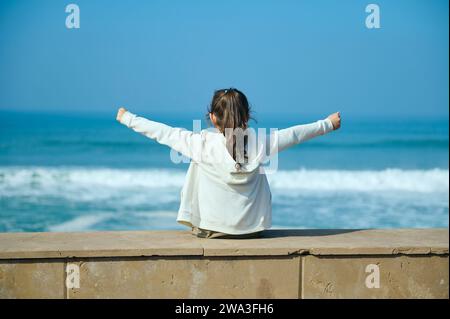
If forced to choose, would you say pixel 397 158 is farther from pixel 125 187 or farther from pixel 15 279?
pixel 15 279

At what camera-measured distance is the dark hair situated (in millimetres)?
4016

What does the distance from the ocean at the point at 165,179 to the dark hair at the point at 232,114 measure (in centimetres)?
812

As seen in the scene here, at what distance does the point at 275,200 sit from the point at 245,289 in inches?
461

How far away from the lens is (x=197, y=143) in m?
4.06

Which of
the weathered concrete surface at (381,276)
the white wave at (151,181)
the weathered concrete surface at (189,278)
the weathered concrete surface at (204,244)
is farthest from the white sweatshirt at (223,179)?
the white wave at (151,181)

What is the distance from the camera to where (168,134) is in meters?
4.00

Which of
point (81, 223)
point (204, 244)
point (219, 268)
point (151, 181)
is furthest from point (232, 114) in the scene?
point (151, 181)

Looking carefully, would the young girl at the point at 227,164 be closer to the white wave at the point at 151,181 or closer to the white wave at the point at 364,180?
the white wave at the point at 151,181

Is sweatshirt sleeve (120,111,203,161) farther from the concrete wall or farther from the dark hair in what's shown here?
the concrete wall

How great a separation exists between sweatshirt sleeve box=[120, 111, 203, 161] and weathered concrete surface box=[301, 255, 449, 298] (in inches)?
36.2

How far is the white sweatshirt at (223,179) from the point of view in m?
4.05

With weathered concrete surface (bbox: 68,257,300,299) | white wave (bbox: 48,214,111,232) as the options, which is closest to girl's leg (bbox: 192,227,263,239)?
weathered concrete surface (bbox: 68,257,300,299)

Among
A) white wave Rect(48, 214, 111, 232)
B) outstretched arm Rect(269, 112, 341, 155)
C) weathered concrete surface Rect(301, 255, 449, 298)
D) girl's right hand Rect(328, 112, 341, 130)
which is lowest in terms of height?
white wave Rect(48, 214, 111, 232)
